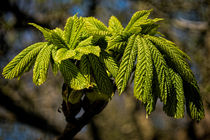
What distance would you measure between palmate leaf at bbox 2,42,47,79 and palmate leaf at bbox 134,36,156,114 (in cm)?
38

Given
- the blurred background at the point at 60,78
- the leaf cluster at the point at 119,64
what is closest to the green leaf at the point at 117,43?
the leaf cluster at the point at 119,64

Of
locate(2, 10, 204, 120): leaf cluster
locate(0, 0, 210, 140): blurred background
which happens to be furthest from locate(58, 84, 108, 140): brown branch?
locate(0, 0, 210, 140): blurred background

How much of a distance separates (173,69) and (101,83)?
26cm

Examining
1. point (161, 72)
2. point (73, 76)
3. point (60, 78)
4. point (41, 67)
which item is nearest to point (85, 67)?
point (73, 76)

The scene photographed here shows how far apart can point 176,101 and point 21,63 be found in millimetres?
→ 588

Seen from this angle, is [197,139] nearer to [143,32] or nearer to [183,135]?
[183,135]

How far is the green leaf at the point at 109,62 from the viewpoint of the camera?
73cm

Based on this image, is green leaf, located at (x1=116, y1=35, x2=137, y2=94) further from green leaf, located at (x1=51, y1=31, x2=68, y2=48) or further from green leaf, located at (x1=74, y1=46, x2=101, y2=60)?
green leaf, located at (x1=51, y1=31, x2=68, y2=48)

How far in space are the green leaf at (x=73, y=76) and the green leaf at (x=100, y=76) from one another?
0.04 meters

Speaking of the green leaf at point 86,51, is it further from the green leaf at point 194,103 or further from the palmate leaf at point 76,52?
the green leaf at point 194,103

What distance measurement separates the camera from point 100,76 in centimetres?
75

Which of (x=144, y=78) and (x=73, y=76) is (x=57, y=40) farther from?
(x=144, y=78)

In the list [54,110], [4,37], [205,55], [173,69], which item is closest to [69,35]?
[173,69]

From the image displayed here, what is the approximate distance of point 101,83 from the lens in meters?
0.75
